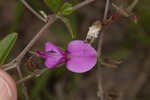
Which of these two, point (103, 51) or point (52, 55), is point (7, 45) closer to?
point (52, 55)

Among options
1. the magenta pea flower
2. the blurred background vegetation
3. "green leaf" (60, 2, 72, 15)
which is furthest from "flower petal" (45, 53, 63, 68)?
the blurred background vegetation

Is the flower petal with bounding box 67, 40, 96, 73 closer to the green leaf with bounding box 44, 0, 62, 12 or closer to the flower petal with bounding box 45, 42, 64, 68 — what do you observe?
the flower petal with bounding box 45, 42, 64, 68

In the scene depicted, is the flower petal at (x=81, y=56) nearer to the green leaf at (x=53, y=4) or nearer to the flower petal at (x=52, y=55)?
the flower petal at (x=52, y=55)

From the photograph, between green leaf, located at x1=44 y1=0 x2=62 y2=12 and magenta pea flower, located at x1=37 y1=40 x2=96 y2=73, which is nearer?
magenta pea flower, located at x1=37 y1=40 x2=96 y2=73

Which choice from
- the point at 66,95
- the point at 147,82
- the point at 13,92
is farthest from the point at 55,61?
the point at 147,82

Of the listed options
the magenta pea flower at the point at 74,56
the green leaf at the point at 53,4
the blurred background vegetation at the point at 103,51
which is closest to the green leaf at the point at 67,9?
the green leaf at the point at 53,4

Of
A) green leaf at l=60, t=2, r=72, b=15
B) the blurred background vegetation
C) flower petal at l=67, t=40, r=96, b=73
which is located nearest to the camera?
flower petal at l=67, t=40, r=96, b=73

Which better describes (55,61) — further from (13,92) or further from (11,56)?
(11,56)
